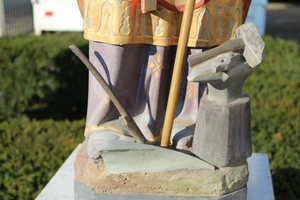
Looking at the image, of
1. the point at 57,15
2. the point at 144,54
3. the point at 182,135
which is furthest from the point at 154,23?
the point at 57,15

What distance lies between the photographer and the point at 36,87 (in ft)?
12.7

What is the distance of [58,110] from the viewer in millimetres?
4098

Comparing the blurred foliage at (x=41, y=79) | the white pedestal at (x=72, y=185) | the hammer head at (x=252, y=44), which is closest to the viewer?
the hammer head at (x=252, y=44)

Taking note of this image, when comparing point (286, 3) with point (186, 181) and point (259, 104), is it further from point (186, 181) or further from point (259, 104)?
point (186, 181)

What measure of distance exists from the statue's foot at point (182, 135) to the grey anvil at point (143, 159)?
137 millimetres

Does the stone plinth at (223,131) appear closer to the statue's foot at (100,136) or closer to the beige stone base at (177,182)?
the beige stone base at (177,182)

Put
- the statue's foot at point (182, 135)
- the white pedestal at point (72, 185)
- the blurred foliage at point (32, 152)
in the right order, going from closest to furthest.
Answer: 1. the statue's foot at point (182, 135)
2. the white pedestal at point (72, 185)
3. the blurred foliage at point (32, 152)

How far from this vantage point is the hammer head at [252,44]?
1363 mm

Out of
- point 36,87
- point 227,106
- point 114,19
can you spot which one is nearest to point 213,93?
point 227,106

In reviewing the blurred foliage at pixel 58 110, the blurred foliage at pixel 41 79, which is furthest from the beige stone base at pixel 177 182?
the blurred foliage at pixel 41 79

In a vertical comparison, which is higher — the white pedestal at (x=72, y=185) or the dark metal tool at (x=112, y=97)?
the dark metal tool at (x=112, y=97)

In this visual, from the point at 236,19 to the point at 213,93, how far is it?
0.33m

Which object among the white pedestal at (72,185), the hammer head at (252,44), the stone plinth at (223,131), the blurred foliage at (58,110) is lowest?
the blurred foliage at (58,110)

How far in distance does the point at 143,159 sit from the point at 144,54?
0.39m
